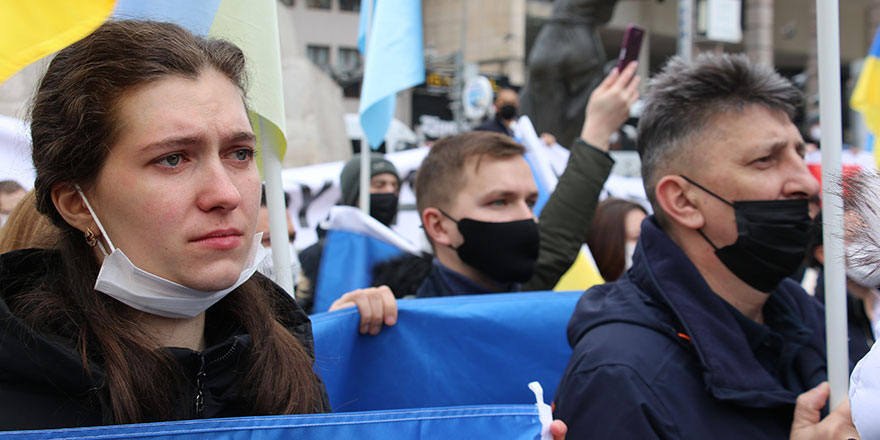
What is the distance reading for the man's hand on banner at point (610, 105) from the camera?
306 centimetres

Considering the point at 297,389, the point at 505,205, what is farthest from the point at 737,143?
the point at 297,389

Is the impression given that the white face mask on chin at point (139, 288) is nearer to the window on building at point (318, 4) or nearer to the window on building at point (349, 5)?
the window on building at point (318, 4)

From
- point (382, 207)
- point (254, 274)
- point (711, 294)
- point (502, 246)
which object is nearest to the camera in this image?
point (254, 274)

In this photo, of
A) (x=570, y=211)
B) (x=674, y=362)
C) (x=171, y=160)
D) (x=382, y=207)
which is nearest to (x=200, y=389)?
(x=171, y=160)

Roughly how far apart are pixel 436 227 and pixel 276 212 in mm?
1130

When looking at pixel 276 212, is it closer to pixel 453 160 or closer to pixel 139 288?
pixel 139 288

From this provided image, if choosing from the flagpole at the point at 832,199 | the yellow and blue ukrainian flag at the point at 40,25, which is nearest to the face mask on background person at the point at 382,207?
the flagpole at the point at 832,199

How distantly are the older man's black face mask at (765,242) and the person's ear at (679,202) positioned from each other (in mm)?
102

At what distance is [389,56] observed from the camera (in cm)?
Result: 314

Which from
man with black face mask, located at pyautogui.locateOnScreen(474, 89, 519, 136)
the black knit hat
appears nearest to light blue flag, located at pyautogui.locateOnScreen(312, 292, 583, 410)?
the black knit hat

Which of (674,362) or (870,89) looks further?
(870,89)

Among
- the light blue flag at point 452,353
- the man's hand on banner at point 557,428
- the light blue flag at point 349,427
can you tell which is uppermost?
the light blue flag at point 349,427

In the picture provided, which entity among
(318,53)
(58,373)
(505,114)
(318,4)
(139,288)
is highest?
(318,4)

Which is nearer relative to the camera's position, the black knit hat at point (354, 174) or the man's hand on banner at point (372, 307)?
the man's hand on banner at point (372, 307)
